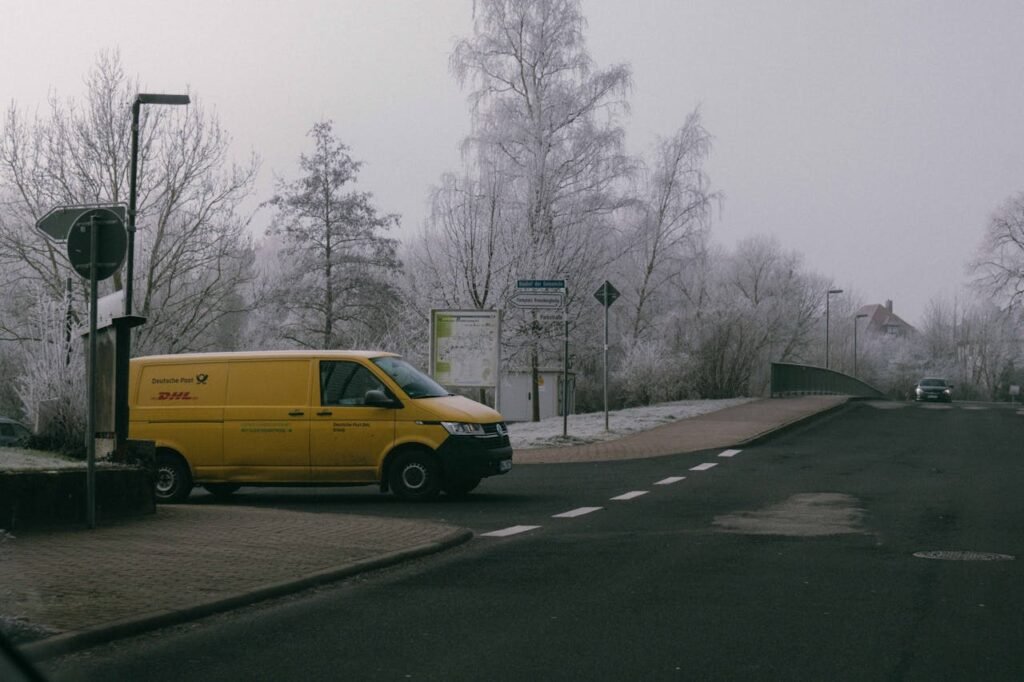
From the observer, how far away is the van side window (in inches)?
565

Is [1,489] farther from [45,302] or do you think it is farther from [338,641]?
[45,302]

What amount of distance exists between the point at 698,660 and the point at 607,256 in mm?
37770

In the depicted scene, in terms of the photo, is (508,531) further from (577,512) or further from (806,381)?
(806,381)

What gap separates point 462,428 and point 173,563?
6054 millimetres

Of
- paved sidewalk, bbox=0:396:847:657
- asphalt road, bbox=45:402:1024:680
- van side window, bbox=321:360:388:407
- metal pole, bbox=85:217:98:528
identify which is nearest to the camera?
asphalt road, bbox=45:402:1024:680

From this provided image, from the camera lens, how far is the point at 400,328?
141 ft

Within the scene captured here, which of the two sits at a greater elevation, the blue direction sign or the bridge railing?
the blue direction sign

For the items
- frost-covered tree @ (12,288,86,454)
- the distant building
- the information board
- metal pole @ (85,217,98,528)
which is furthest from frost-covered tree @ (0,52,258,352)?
the distant building

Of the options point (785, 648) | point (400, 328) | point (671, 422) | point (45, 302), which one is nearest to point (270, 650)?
point (785, 648)

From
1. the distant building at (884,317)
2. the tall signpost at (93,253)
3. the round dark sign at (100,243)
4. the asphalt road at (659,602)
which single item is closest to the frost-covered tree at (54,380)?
the asphalt road at (659,602)

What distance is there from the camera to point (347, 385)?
47.2 ft

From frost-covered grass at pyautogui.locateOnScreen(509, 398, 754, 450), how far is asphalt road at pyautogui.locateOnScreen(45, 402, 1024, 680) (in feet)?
30.3

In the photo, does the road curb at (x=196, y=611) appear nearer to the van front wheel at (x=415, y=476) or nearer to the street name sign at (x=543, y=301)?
the van front wheel at (x=415, y=476)

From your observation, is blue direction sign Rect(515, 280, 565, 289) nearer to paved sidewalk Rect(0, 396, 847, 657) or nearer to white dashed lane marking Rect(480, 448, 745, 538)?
white dashed lane marking Rect(480, 448, 745, 538)
